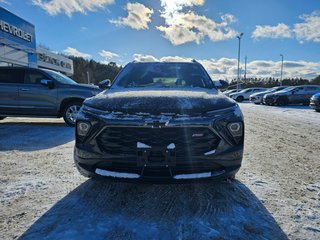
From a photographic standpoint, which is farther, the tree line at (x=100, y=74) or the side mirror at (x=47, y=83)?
the tree line at (x=100, y=74)

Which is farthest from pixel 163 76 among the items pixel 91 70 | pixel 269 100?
pixel 91 70

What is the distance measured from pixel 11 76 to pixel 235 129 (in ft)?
25.5

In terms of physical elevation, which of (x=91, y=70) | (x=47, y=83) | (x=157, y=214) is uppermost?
(x=91, y=70)

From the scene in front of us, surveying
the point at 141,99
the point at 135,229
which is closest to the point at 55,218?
the point at 135,229

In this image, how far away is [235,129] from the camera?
2873 mm

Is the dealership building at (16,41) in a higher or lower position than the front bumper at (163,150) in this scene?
higher

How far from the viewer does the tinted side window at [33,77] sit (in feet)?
27.7

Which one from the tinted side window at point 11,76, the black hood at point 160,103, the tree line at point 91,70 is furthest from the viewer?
the tree line at point 91,70

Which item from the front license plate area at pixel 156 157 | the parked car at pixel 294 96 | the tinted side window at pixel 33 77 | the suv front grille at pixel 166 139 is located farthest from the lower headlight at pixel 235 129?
the parked car at pixel 294 96

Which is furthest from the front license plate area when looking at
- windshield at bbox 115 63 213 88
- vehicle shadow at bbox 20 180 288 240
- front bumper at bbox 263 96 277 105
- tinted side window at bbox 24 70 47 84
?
front bumper at bbox 263 96 277 105

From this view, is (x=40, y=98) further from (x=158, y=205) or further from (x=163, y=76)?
(x=158, y=205)

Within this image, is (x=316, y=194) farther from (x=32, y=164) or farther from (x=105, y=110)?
(x=32, y=164)

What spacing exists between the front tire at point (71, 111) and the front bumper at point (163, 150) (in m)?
5.70

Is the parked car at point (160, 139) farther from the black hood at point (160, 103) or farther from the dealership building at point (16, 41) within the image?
the dealership building at point (16, 41)
